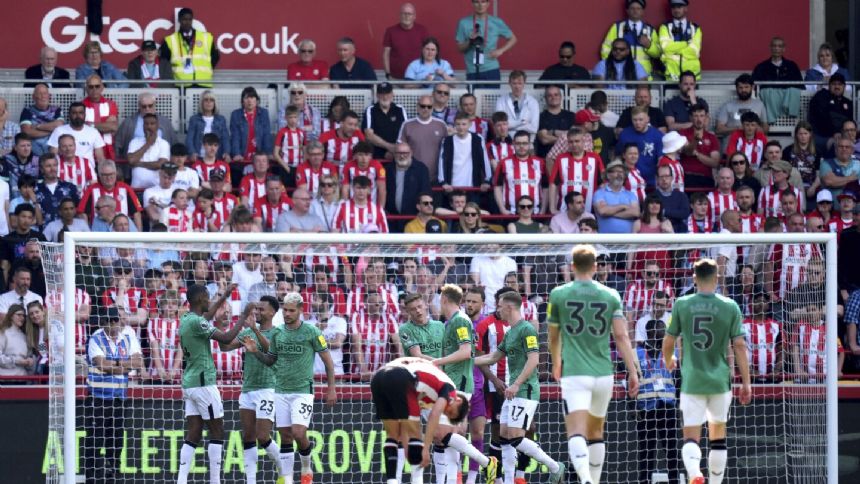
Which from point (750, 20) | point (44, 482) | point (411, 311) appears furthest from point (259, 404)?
point (750, 20)

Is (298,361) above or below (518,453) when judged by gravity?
above

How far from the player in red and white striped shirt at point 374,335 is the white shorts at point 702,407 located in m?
3.94

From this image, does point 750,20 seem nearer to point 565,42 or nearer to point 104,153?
point 565,42

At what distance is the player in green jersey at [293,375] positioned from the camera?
587 inches

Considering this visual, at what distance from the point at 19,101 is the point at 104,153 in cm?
180

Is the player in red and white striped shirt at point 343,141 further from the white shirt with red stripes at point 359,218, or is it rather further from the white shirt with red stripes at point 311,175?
the white shirt with red stripes at point 359,218

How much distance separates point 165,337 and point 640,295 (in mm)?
4887

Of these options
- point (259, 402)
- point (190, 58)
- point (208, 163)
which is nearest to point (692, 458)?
point (259, 402)

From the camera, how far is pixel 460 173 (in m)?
19.4

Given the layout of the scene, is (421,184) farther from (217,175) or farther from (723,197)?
(723,197)

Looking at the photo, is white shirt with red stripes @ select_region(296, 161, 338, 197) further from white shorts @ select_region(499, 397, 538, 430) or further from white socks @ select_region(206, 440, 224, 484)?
Answer: white shorts @ select_region(499, 397, 538, 430)

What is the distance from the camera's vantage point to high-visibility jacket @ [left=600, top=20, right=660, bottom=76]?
71.3 ft

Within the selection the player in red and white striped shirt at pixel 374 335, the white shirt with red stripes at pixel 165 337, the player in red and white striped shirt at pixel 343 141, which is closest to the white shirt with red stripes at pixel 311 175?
the player in red and white striped shirt at pixel 343 141

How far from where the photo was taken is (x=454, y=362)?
47.3 ft
